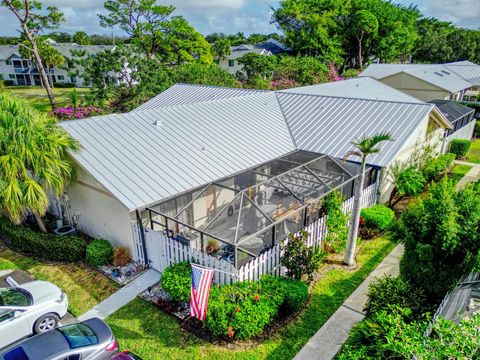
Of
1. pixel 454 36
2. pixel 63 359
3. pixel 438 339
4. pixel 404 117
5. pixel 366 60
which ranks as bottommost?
pixel 63 359

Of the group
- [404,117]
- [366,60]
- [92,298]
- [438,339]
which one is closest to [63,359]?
[92,298]

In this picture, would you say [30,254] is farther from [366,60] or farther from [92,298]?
[366,60]

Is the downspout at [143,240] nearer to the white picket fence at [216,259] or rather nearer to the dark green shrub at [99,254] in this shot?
the white picket fence at [216,259]

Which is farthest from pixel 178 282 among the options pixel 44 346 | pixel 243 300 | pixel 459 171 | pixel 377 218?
pixel 459 171

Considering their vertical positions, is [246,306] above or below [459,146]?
below

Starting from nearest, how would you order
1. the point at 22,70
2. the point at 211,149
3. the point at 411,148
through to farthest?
the point at 211,149, the point at 411,148, the point at 22,70

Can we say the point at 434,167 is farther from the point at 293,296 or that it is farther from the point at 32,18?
the point at 32,18
